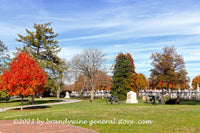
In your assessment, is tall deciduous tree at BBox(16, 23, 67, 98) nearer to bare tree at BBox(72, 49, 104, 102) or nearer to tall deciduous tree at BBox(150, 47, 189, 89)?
bare tree at BBox(72, 49, 104, 102)

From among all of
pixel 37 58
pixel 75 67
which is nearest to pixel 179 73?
pixel 75 67

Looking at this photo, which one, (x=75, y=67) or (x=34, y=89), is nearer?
(x=34, y=89)

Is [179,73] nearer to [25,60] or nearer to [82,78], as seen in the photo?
[82,78]

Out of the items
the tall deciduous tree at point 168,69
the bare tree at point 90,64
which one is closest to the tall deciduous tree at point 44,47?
the bare tree at point 90,64

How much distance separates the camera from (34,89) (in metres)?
22.5

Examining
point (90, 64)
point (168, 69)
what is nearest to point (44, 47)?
point (90, 64)

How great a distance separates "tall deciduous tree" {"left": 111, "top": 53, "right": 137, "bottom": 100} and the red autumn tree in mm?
19825

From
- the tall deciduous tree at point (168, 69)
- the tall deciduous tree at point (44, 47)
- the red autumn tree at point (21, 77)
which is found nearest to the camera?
the red autumn tree at point (21, 77)

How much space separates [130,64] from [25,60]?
23.1 metres

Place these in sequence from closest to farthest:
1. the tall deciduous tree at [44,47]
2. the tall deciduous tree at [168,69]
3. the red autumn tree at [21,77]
Result: 1. the red autumn tree at [21,77]
2. the tall deciduous tree at [44,47]
3. the tall deciduous tree at [168,69]

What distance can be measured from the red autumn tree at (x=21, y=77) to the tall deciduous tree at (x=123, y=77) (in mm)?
19825

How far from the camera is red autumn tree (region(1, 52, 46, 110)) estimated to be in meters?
20.6

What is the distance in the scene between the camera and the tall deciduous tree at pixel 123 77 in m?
38.7

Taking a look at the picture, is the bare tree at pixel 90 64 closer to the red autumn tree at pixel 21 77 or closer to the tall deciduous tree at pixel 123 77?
the tall deciduous tree at pixel 123 77
